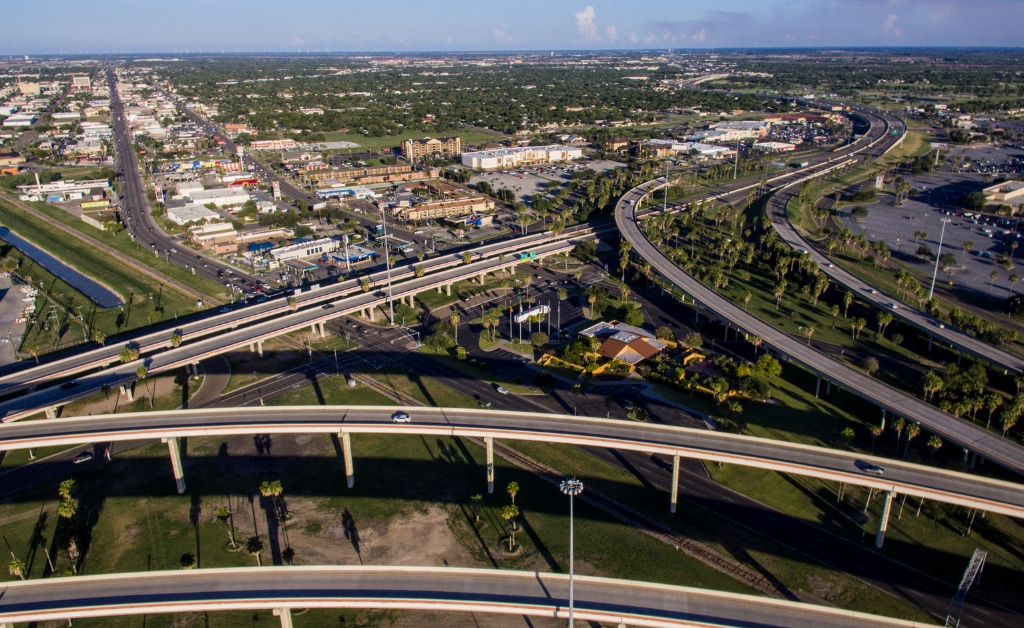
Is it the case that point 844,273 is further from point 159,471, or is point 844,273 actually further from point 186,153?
point 186,153

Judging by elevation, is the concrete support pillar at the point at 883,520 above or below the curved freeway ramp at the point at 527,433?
below

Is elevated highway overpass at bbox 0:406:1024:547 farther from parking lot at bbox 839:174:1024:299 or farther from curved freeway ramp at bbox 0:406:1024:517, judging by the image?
parking lot at bbox 839:174:1024:299

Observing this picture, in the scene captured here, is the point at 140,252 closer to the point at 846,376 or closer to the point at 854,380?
the point at 846,376

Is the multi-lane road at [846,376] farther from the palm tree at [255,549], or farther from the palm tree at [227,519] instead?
the palm tree at [227,519]

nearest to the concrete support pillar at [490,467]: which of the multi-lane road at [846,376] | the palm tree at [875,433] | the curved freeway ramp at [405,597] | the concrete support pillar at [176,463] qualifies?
the curved freeway ramp at [405,597]

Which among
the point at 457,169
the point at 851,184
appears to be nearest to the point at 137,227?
the point at 457,169

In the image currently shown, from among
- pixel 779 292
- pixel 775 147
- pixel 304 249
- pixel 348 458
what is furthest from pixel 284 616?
pixel 775 147
